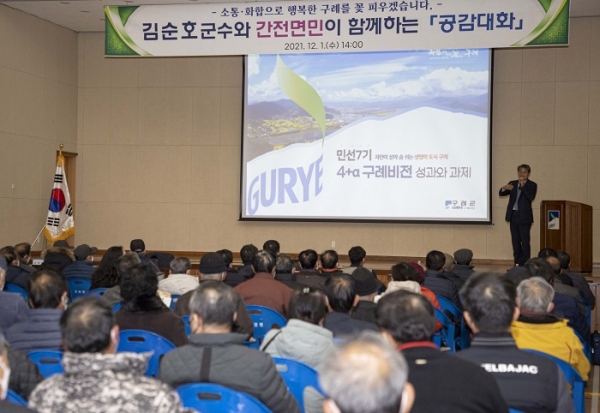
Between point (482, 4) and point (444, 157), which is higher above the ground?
point (482, 4)

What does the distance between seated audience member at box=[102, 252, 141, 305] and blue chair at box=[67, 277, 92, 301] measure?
724mm

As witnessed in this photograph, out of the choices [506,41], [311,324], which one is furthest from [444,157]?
[311,324]

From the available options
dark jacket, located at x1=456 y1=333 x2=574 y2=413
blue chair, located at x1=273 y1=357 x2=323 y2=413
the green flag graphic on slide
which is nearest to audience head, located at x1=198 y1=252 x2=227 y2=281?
blue chair, located at x1=273 y1=357 x2=323 y2=413

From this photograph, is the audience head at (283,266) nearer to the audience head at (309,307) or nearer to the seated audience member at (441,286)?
the seated audience member at (441,286)

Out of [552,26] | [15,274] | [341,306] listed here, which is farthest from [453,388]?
[552,26]

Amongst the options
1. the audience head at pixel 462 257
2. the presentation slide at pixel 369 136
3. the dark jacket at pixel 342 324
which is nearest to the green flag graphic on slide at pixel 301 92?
the presentation slide at pixel 369 136

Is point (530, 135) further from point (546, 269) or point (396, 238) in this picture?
point (546, 269)

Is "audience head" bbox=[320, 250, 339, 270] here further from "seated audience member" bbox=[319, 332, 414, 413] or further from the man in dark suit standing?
"seated audience member" bbox=[319, 332, 414, 413]

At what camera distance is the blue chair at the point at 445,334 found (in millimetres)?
4783

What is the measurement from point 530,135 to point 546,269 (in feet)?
23.2

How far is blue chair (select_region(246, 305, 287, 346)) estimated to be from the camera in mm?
4367

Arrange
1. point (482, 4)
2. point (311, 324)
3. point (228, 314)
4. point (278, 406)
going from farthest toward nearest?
1. point (482, 4)
2. point (311, 324)
3. point (228, 314)
4. point (278, 406)

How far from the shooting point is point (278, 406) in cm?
254

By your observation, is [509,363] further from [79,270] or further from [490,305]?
[79,270]
